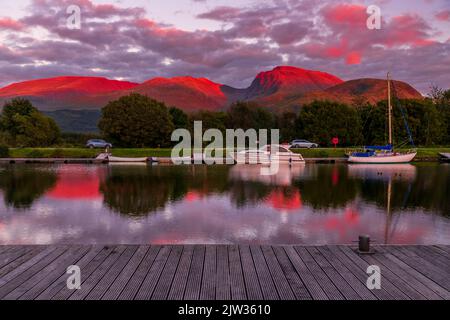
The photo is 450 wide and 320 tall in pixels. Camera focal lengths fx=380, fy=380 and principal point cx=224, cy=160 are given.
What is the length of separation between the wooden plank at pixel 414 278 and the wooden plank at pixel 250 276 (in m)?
2.86

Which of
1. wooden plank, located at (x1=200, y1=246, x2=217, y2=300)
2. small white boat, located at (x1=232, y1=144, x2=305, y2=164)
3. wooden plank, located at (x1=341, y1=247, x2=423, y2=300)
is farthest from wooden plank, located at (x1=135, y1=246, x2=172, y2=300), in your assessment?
small white boat, located at (x1=232, y1=144, x2=305, y2=164)

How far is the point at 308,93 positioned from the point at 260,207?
15855 centimetres

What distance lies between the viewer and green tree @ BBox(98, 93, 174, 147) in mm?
66625

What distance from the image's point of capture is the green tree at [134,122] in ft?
219

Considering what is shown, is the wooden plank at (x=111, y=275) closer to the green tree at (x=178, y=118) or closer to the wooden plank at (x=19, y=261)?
the wooden plank at (x=19, y=261)

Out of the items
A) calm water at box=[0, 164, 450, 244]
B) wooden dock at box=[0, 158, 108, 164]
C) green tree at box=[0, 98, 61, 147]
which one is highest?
green tree at box=[0, 98, 61, 147]

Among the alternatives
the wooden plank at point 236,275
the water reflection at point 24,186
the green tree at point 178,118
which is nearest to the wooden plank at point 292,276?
the wooden plank at point 236,275

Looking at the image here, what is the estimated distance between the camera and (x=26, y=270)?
782 centimetres

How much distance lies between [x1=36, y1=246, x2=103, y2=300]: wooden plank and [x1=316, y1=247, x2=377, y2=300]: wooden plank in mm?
5230

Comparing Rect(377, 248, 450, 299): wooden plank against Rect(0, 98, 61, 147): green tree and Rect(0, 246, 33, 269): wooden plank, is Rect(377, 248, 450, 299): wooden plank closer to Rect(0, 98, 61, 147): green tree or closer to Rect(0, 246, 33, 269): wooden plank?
Rect(0, 246, 33, 269): wooden plank

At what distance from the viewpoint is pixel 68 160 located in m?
54.1

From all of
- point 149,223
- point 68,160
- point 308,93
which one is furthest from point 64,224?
point 308,93
